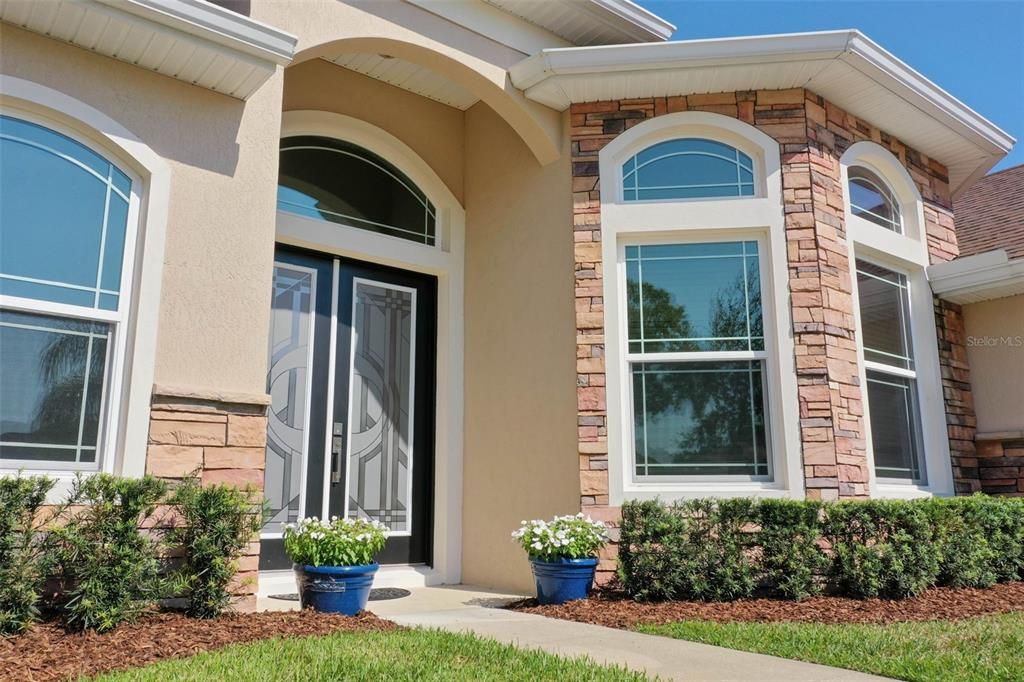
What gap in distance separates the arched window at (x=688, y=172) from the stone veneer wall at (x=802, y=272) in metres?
0.29

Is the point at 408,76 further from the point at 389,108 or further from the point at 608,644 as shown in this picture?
the point at 608,644

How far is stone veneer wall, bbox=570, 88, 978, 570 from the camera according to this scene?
6.12m

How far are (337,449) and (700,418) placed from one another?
3.11m

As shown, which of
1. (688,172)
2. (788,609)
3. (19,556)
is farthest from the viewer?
(688,172)

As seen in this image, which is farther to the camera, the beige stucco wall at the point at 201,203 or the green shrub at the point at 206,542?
the beige stucco wall at the point at 201,203

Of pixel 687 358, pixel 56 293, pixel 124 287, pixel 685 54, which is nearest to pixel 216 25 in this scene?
pixel 124 287

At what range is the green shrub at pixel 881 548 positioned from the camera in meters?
5.39

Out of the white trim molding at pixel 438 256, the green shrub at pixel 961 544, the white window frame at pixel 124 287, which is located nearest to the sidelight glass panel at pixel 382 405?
the white trim molding at pixel 438 256

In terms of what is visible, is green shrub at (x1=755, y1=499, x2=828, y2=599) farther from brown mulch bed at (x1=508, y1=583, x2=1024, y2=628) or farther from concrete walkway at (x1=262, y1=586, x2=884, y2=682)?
concrete walkway at (x1=262, y1=586, x2=884, y2=682)

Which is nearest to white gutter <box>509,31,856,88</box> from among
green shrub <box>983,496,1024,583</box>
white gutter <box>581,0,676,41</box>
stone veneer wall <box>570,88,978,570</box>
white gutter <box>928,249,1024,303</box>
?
stone veneer wall <box>570,88,978,570</box>

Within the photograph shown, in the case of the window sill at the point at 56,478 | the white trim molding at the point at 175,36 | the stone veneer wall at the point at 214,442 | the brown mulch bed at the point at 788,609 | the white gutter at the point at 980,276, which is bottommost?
the brown mulch bed at the point at 788,609

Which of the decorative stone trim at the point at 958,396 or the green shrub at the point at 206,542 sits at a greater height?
the decorative stone trim at the point at 958,396

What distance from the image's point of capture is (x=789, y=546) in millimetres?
5406

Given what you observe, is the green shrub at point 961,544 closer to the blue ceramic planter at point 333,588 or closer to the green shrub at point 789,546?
the green shrub at point 789,546
